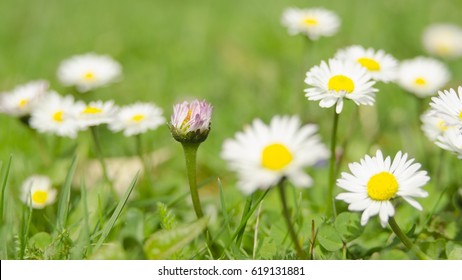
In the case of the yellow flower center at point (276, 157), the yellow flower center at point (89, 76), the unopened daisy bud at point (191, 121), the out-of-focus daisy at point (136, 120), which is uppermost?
Result: the yellow flower center at point (89, 76)

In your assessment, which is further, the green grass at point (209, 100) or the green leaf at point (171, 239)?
the green grass at point (209, 100)

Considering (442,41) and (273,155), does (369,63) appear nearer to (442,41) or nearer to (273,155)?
(273,155)

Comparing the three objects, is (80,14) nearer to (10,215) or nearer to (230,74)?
(230,74)

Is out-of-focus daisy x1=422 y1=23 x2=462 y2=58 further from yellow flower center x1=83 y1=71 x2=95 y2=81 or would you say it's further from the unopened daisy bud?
the unopened daisy bud

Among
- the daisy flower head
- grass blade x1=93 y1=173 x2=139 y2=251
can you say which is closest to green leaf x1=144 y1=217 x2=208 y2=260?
grass blade x1=93 y1=173 x2=139 y2=251

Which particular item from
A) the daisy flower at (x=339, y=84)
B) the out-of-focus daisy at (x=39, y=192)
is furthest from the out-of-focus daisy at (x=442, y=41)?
the out-of-focus daisy at (x=39, y=192)

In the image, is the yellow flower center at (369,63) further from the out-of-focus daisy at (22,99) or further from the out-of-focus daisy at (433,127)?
the out-of-focus daisy at (22,99)
